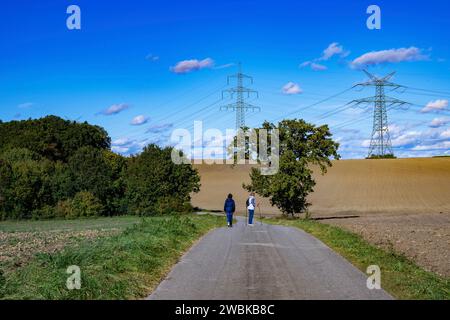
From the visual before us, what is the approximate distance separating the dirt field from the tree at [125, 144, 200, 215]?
14150 mm

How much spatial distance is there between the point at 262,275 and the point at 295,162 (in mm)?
38264

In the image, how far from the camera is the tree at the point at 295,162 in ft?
166

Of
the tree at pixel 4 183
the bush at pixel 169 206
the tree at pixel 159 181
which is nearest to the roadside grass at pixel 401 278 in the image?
the bush at pixel 169 206

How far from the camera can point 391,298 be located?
35.5 ft

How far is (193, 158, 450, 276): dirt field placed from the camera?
65938 mm

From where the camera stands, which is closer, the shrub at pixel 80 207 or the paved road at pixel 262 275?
the paved road at pixel 262 275

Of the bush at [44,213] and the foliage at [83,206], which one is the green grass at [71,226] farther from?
the foliage at [83,206]

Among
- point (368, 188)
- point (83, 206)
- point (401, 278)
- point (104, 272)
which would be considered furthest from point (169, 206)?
point (401, 278)

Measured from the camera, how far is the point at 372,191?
292 feet

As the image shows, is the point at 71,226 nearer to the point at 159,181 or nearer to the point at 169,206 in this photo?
the point at 169,206

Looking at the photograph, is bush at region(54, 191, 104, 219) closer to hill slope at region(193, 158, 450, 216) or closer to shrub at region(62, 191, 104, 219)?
shrub at region(62, 191, 104, 219)

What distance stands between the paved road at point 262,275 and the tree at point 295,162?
30.7 metres

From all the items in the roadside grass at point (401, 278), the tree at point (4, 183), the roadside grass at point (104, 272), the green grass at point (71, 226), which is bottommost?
the green grass at point (71, 226)

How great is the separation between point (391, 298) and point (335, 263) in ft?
15.6
